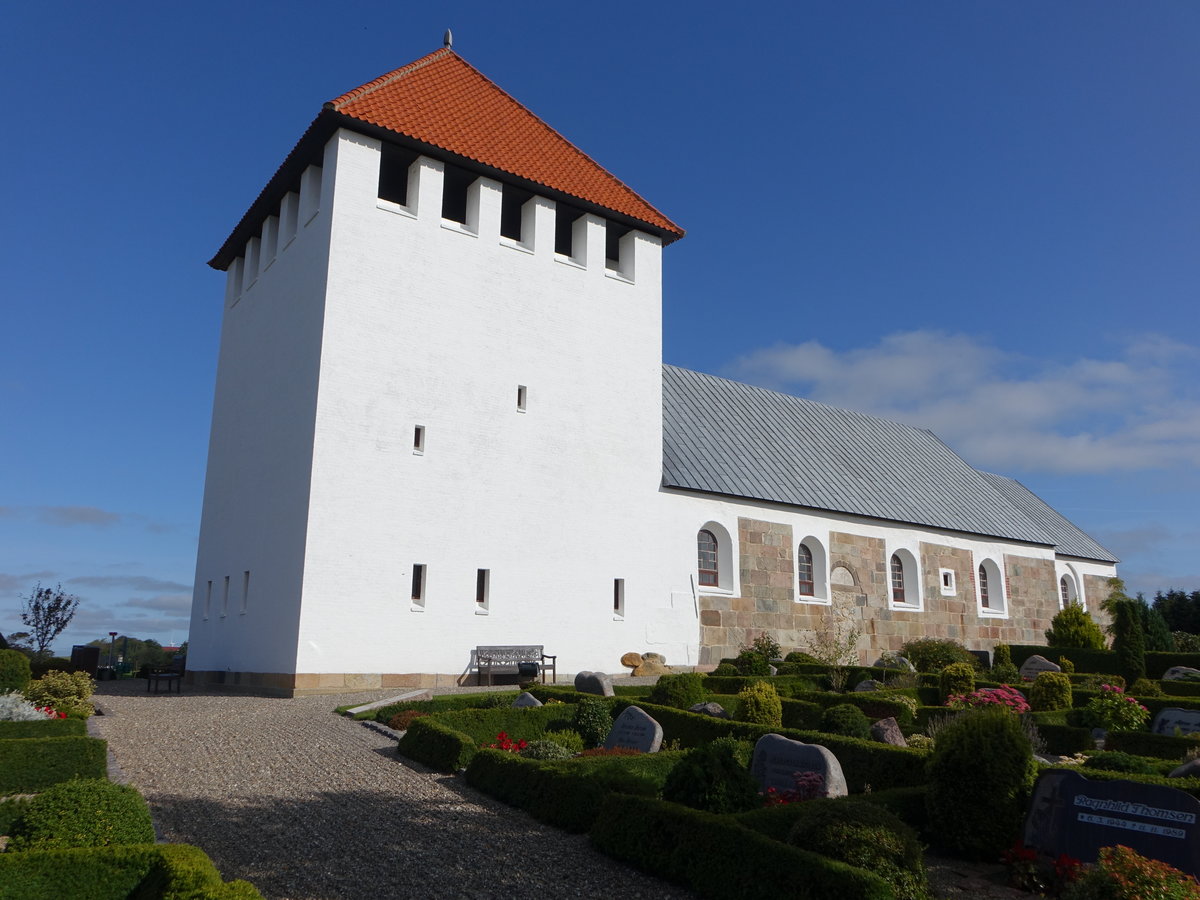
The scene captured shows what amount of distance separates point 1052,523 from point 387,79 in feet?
89.0

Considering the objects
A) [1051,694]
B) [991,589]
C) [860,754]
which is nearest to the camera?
[860,754]

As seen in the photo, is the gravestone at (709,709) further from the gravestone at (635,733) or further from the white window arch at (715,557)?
the white window arch at (715,557)

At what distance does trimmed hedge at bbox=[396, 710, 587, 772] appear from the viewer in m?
8.70

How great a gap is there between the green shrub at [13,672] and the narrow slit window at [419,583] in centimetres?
622

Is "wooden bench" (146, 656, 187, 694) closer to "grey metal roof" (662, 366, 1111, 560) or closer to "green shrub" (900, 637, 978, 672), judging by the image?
"grey metal roof" (662, 366, 1111, 560)

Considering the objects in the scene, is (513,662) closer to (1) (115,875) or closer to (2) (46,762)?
(2) (46,762)

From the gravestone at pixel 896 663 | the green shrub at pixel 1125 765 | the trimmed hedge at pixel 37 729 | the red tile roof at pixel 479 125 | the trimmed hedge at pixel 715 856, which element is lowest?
the trimmed hedge at pixel 715 856

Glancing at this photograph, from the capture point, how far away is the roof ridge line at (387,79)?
1652cm

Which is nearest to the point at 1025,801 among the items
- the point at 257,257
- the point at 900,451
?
the point at 257,257

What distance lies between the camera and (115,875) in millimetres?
4637

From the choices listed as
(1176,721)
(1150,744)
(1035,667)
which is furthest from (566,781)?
(1035,667)

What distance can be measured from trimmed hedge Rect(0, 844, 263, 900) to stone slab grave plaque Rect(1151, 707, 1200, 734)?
1213 cm

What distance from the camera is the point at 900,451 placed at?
28.7 meters

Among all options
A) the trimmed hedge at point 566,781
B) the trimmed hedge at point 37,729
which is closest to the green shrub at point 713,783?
the trimmed hedge at point 566,781
